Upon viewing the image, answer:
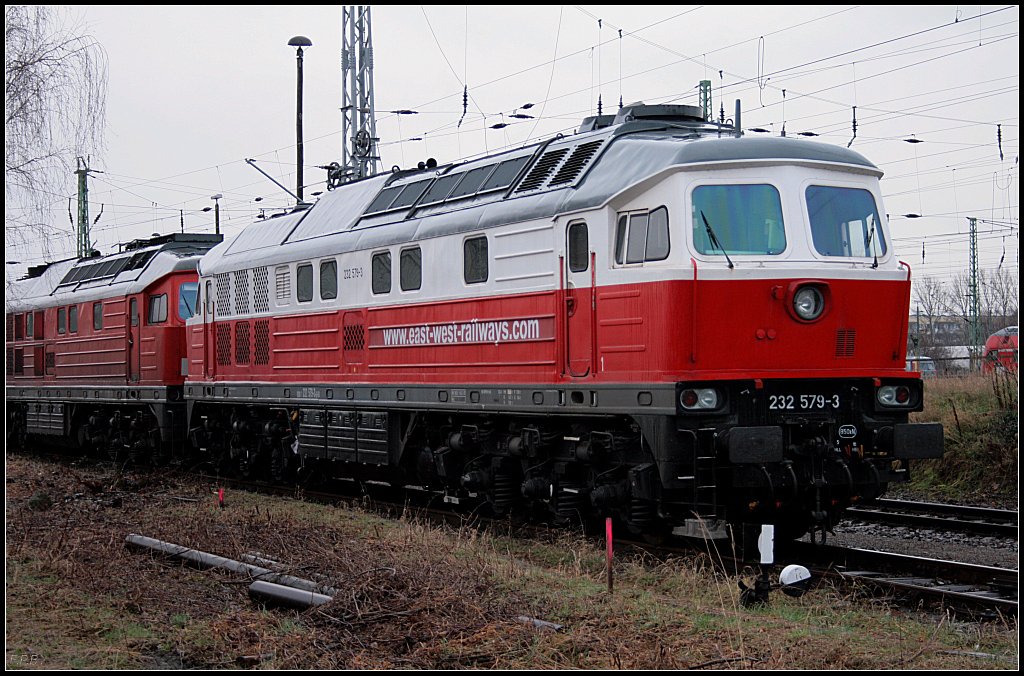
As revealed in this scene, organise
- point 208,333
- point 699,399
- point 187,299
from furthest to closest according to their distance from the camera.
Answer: point 187,299
point 208,333
point 699,399

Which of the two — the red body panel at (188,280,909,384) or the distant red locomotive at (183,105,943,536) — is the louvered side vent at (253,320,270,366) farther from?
the red body panel at (188,280,909,384)

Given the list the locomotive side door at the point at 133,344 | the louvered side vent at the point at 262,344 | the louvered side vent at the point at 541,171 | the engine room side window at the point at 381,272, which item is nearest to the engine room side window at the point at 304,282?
the louvered side vent at the point at 262,344

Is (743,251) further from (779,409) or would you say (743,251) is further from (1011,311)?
(1011,311)

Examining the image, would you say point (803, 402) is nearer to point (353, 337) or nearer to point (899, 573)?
point (899, 573)

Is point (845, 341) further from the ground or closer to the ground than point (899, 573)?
further from the ground

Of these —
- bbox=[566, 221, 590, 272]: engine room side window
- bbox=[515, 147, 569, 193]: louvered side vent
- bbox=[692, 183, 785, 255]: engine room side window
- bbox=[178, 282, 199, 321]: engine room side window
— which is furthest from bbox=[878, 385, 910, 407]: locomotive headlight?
bbox=[178, 282, 199, 321]: engine room side window

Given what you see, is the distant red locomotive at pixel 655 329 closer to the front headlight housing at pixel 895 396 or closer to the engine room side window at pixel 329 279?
the front headlight housing at pixel 895 396

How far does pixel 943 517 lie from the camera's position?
14.9m

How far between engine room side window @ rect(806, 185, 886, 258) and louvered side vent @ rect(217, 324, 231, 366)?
38.2 feet

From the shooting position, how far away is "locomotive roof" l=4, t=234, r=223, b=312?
74.4 feet

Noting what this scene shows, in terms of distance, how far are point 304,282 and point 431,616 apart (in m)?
10.1

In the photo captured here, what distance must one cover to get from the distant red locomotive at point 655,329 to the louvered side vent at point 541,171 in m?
0.05

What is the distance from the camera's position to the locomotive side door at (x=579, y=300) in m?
11.5

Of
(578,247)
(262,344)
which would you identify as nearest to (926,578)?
(578,247)
